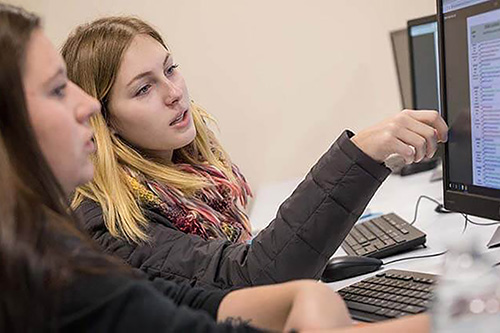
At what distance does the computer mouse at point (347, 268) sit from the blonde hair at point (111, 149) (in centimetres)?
31

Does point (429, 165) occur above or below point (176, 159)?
below

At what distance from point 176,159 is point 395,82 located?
1.45 metres

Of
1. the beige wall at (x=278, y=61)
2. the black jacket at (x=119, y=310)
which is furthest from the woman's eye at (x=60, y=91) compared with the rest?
the beige wall at (x=278, y=61)

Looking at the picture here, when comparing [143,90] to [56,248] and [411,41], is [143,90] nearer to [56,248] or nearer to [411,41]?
[56,248]

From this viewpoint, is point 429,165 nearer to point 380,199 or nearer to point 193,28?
point 380,199

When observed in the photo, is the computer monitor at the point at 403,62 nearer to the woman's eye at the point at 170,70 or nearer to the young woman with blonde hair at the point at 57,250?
the woman's eye at the point at 170,70

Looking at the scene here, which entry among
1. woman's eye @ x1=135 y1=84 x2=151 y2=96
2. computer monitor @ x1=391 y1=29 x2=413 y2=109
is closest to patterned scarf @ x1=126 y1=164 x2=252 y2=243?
woman's eye @ x1=135 y1=84 x2=151 y2=96

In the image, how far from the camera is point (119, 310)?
630 mm

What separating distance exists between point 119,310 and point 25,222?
12 cm

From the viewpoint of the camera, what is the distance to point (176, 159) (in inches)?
56.8

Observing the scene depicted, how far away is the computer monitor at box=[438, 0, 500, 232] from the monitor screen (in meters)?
0.81

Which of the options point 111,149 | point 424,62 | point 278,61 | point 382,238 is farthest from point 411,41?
point 111,149

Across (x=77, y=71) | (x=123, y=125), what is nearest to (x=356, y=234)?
(x=123, y=125)

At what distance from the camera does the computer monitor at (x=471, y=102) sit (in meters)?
1.07
